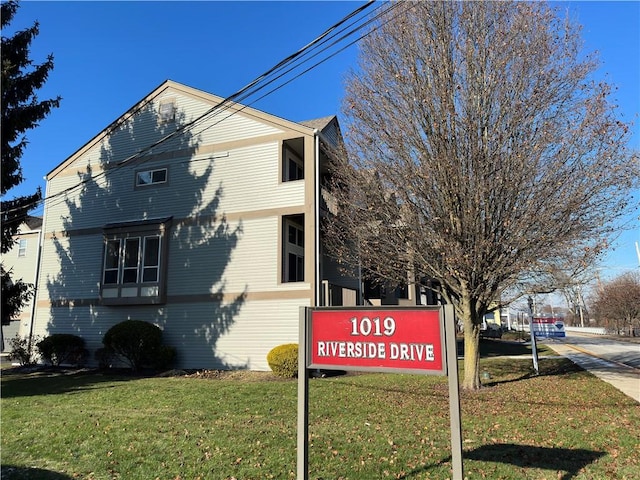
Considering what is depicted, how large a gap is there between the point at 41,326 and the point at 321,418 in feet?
56.9

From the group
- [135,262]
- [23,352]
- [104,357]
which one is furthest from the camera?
[23,352]

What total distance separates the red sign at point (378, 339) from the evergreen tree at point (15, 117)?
47.1 ft

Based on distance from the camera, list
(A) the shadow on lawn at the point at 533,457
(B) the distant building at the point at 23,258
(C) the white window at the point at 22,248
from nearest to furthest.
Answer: (A) the shadow on lawn at the point at 533,457 < (B) the distant building at the point at 23,258 < (C) the white window at the point at 22,248

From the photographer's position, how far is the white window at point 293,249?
54.3ft

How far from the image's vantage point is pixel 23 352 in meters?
18.8

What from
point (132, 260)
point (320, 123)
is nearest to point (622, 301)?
point (320, 123)

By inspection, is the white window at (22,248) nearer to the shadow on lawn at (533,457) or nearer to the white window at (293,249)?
the white window at (293,249)

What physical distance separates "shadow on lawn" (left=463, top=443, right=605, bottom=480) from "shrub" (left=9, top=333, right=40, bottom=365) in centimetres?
1989

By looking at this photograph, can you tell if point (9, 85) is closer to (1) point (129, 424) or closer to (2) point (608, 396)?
(1) point (129, 424)

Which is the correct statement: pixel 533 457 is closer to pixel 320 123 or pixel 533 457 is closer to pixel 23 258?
pixel 320 123

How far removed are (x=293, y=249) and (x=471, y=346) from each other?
28.5 ft

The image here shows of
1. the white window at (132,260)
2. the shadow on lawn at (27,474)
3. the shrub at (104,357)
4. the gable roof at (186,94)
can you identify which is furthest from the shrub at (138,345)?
the shadow on lawn at (27,474)

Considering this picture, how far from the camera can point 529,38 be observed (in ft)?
33.7

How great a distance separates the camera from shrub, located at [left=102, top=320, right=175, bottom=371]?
16.2 metres
